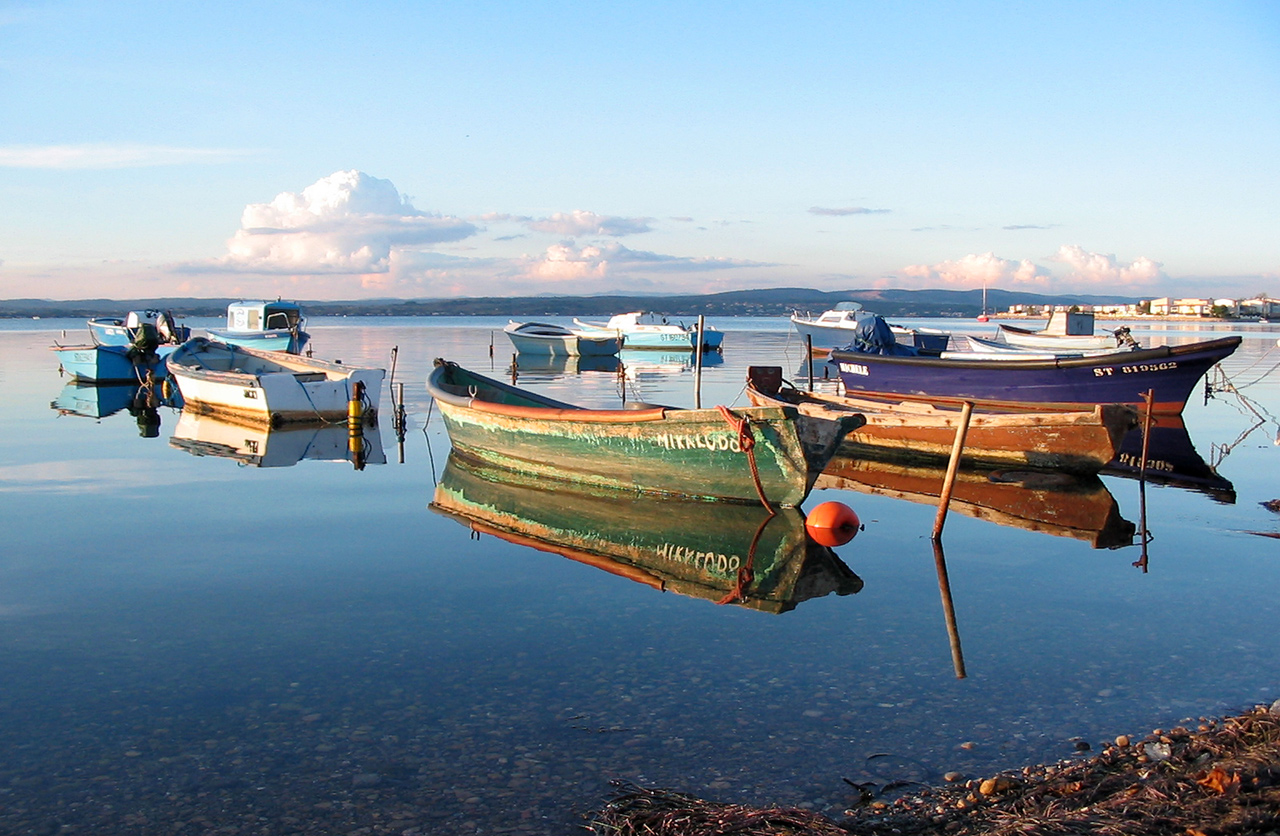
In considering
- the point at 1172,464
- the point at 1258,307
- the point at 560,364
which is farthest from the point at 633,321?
the point at 1258,307

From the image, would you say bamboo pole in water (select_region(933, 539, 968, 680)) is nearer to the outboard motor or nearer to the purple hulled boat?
the purple hulled boat

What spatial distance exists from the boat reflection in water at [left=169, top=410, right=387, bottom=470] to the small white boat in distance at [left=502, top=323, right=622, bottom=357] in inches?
1182

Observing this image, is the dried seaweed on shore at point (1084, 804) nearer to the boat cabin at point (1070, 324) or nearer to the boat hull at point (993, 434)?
the boat hull at point (993, 434)

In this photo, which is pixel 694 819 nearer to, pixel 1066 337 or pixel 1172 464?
pixel 1172 464

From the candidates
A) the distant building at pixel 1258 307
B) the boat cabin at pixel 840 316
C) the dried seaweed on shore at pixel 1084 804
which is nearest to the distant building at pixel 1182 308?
the distant building at pixel 1258 307

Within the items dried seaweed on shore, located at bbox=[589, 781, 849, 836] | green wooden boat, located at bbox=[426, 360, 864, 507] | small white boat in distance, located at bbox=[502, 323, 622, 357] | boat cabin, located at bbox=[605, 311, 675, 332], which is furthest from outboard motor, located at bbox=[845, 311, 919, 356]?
boat cabin, located at bbox=[605, 311, 675, 332]

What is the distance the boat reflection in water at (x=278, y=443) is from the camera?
62.3ft

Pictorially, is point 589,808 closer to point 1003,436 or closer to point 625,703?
point 625,703

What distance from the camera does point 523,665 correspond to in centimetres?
758

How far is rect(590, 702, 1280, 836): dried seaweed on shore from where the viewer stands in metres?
4.30

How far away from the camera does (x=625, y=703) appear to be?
22.3 ft

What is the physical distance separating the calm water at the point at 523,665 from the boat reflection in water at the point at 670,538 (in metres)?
0.31

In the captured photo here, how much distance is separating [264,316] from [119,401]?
8.40 metres

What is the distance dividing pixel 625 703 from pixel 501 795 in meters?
1.48
